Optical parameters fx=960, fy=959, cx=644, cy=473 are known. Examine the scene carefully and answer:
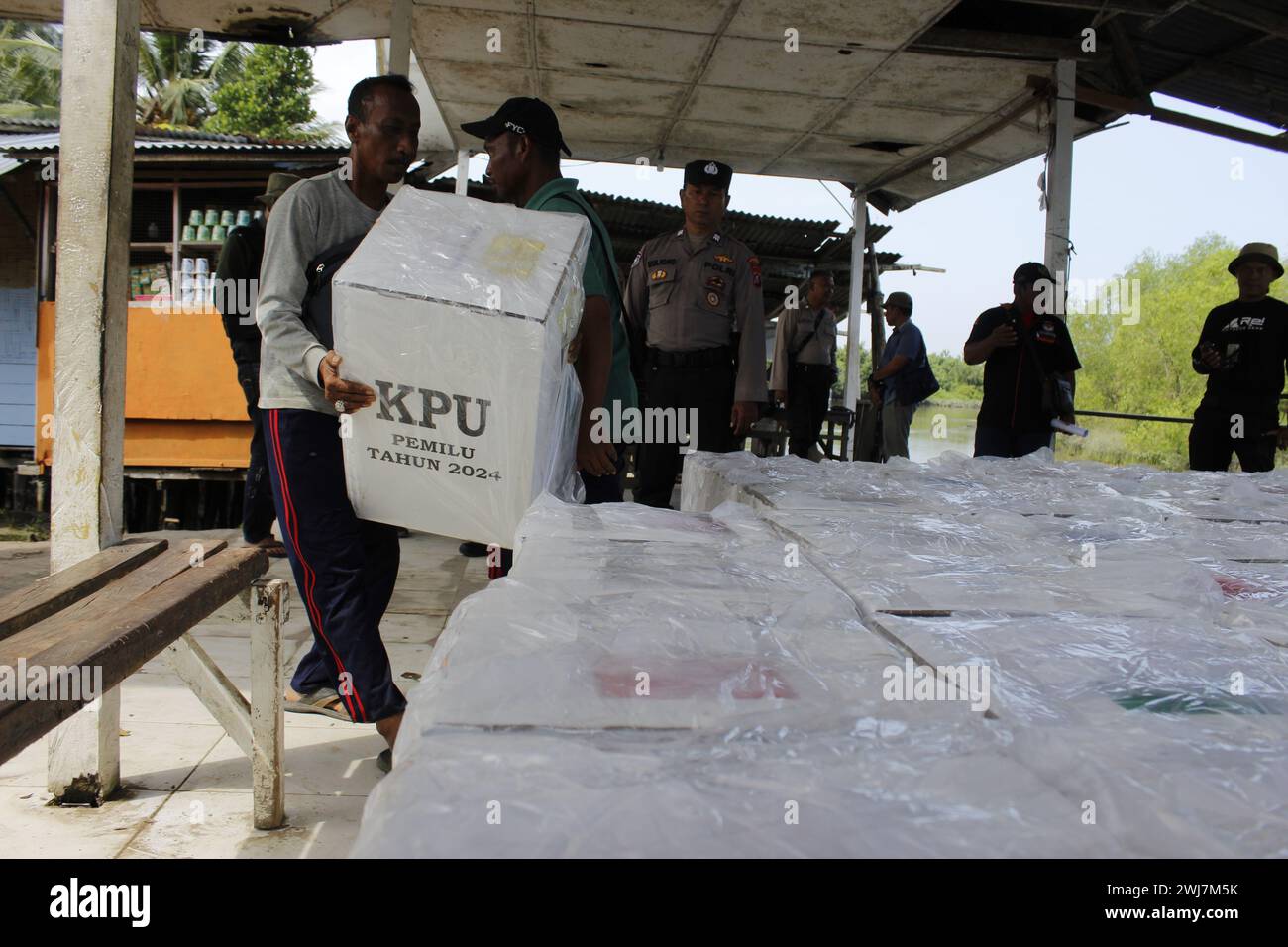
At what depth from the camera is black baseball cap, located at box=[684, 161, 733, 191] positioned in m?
4.26

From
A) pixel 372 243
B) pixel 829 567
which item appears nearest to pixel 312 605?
pixel 372 243

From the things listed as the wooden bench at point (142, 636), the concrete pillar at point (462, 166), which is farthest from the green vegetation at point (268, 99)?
the wooden bench at point (142, 636)

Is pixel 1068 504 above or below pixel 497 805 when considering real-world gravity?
above

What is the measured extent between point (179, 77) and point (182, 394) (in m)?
18.2

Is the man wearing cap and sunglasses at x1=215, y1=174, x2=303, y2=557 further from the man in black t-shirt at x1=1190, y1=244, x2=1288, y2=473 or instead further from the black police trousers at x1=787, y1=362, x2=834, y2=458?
the man in black t-shirt at x1=1190, y1=244, x2=1288, y2=473

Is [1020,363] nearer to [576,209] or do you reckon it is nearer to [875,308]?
[576,209]

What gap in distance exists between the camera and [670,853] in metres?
0.64

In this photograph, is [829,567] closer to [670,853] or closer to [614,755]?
[614,755]

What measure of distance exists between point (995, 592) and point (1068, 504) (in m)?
1.18

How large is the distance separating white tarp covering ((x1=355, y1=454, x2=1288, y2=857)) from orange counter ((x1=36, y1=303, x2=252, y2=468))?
7063 mm

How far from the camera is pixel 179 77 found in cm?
2234

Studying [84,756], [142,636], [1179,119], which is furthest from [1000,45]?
[84,756]

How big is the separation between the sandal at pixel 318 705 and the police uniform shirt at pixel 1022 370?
3525 millimetres

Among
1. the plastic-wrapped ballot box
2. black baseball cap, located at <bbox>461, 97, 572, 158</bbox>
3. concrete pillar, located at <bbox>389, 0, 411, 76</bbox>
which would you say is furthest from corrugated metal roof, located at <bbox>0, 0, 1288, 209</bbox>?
the plastic-wrapped ballot box
